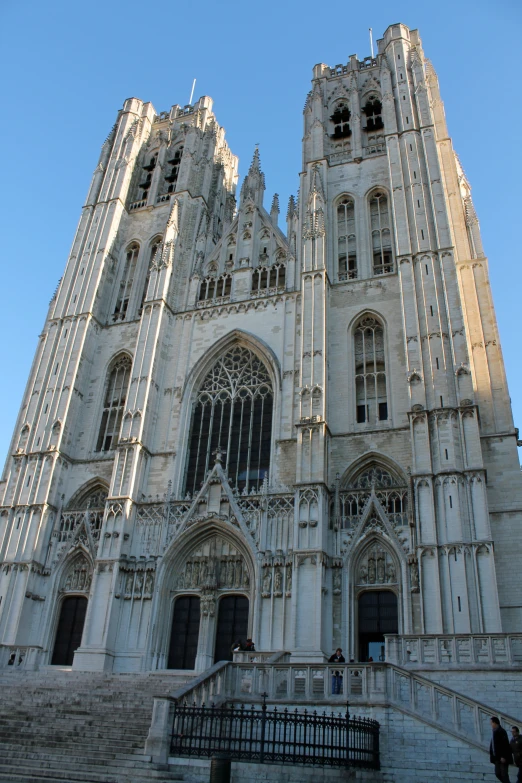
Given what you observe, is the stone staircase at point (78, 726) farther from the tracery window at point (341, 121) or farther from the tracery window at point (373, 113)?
the tracery window at point (373, 113)

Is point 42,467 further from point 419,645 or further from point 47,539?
point 419,645

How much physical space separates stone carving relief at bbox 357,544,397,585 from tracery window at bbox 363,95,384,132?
21464 mm

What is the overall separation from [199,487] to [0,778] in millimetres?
13953

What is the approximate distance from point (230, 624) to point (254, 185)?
2076cm

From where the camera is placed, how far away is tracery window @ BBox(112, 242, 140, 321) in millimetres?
31000

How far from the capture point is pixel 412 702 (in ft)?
42.3

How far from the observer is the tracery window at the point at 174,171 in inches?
1403

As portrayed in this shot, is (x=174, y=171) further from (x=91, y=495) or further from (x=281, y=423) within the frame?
(x=91, y=495)

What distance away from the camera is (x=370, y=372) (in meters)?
24.9

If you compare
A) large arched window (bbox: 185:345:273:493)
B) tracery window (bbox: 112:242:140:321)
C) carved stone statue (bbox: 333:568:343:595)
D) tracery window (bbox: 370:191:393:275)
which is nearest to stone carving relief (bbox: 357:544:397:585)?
carved stone statue (bbox: 333:568:343:595)

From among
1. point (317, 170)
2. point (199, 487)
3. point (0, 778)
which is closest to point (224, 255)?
point (317, 170)

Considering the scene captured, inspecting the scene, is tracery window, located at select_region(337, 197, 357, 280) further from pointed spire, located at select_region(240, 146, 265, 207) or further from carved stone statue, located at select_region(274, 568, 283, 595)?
carved stone statue, located at select_region(274, 568, 283, 595)

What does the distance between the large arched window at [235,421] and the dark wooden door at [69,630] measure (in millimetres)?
5450

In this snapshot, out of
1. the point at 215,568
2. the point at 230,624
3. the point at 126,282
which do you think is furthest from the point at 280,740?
the point at 126,282
